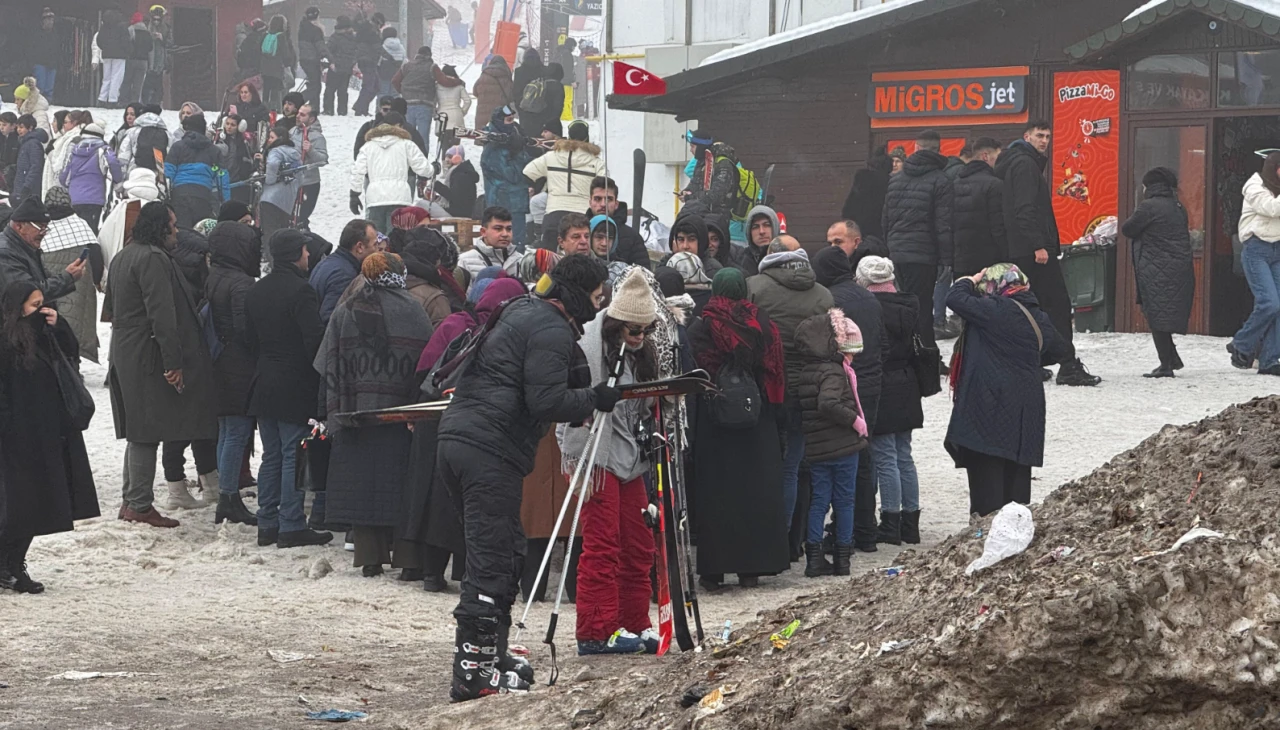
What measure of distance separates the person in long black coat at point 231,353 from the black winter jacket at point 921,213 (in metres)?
6.22

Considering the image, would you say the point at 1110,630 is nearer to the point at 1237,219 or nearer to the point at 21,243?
the point at 21,243

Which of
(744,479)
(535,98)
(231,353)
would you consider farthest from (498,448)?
(535,98)

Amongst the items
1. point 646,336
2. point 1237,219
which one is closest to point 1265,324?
point 1237,219

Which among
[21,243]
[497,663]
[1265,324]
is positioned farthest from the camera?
[1265,324]

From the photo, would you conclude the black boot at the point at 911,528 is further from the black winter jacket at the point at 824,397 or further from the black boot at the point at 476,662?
the black boot at the point at 476,662

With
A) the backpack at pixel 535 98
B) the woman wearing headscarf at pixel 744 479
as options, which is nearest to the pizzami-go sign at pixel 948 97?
the backpack at pixel 535 98

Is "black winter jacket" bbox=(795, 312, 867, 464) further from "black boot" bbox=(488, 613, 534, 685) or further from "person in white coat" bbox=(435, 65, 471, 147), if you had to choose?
"person in white coat" bbox=(435, 65, 471, 147)

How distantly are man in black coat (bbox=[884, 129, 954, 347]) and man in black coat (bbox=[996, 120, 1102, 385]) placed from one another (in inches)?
26.9

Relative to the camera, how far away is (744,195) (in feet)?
58.3

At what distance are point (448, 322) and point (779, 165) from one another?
13.5 meters

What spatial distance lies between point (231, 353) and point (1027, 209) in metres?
6.55

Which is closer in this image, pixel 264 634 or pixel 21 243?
pixel 264 634

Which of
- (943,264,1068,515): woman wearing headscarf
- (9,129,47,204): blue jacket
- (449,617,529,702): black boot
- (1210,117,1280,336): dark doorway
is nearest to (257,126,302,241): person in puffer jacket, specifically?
(9,129,47,204): blue jacket

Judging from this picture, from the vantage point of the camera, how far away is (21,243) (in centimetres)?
1009
